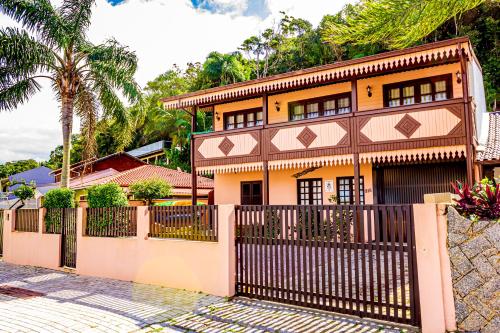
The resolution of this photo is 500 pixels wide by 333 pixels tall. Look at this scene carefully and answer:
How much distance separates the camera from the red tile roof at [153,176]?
2028 centimetres

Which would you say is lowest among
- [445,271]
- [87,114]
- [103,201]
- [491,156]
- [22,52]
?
[445,271]

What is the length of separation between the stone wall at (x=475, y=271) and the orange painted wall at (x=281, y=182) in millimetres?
8999


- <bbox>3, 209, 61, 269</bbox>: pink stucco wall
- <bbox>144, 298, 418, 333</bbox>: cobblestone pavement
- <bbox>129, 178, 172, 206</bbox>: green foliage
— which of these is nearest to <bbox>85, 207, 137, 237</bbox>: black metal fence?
<bbox>3, 209, 61, 269</bbox>: pink stucco wall

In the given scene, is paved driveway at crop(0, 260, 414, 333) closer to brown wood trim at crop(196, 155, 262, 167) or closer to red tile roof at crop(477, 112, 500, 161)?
brown wood trim at crop(196, 155, 262, 167)

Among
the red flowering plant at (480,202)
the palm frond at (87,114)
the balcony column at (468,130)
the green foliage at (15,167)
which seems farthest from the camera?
the green foliage at (15,167)

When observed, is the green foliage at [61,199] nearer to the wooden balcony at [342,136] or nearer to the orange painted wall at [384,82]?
the wooden balcony at [342,136]

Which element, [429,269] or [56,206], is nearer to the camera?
[429,269]

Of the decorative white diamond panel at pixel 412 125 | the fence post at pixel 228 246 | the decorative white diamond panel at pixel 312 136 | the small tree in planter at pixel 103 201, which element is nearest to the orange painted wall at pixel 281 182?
the decorative white diamond panel at pixel 312 136

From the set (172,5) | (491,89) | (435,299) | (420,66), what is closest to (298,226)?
(435,299)

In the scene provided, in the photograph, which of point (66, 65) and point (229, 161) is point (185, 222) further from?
point (66, 65)

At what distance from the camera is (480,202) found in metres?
4.85

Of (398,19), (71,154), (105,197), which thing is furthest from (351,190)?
(71,154)

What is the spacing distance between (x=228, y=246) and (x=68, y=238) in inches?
235

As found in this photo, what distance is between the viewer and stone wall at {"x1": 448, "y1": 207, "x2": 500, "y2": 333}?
4607mm
